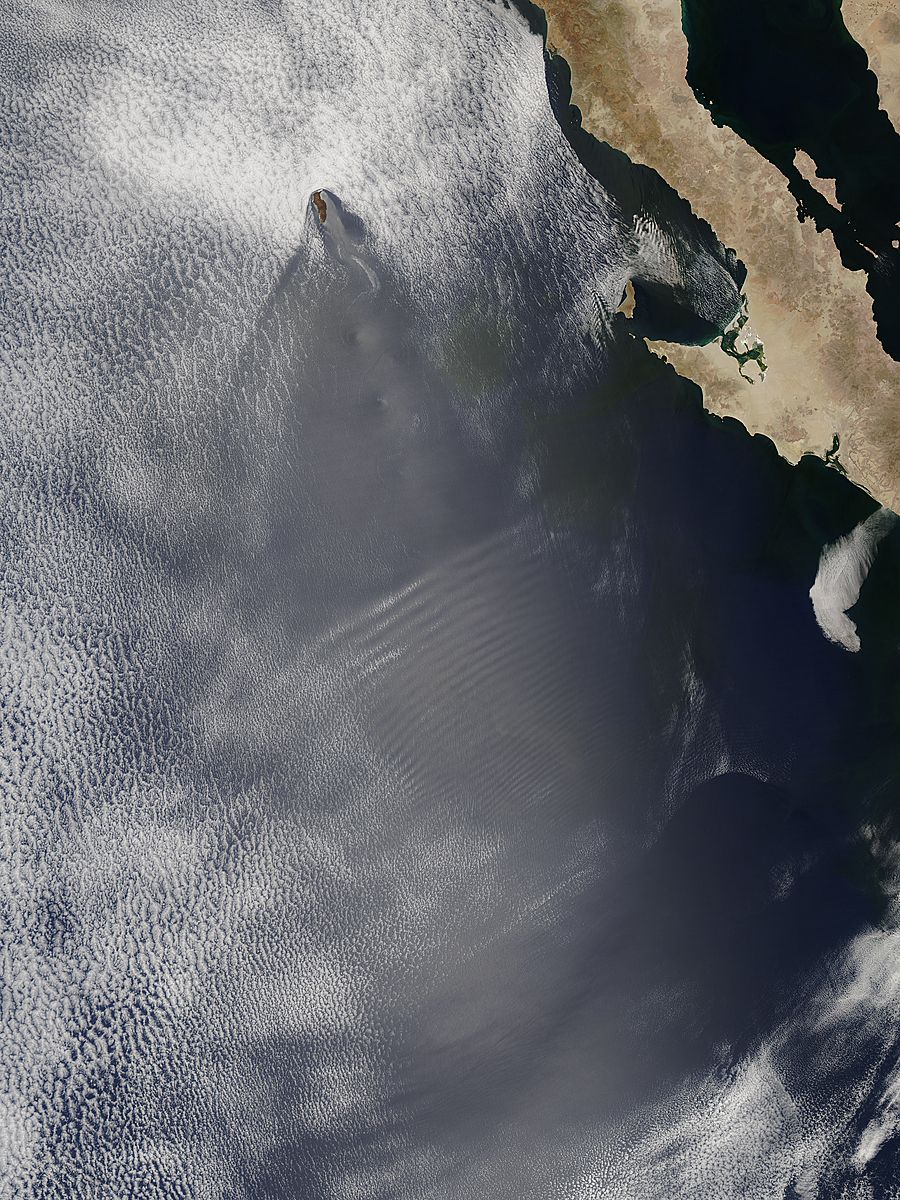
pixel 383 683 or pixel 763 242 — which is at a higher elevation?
pixel 763 242

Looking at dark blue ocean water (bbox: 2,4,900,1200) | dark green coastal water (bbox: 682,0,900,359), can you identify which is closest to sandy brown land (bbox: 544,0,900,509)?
dark green coastal water (bbox: 682,0,900,359)

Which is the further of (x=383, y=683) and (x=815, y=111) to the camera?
(x=815, y=111)

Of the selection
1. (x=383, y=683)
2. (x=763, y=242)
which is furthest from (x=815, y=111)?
(x=383, y=683)

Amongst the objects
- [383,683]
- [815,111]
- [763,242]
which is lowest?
[383,683]

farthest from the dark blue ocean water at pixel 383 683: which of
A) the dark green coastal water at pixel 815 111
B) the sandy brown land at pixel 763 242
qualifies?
the dark green coastal water at pixel 815 111

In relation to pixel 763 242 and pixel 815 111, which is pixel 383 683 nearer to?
pixel 763 242

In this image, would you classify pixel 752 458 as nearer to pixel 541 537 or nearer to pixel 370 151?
pixel 541 537

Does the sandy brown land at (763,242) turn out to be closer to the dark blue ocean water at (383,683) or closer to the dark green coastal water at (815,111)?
the dark green coastal water at (815,111)

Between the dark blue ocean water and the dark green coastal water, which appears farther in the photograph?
the dark green coastal water

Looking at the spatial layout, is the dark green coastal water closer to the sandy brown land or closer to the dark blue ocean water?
the sandy brown land
